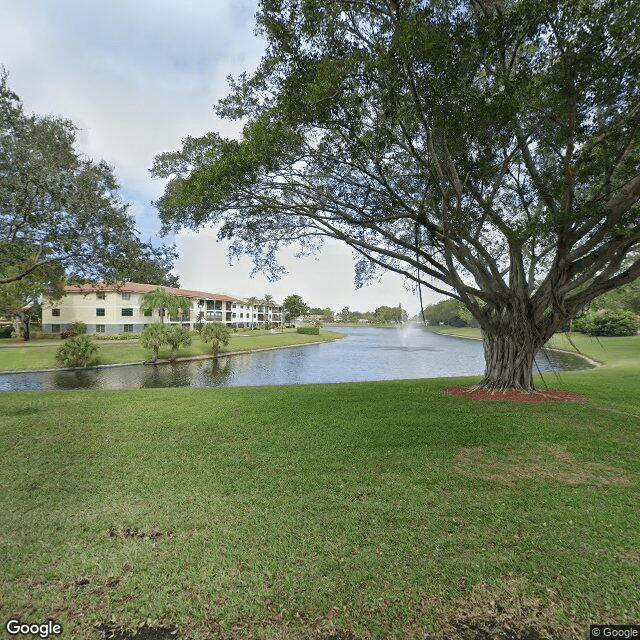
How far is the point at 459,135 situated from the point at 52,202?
31.9ft

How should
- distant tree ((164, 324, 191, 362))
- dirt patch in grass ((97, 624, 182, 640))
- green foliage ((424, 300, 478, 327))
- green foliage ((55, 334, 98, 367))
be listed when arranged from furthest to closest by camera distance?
green foliage ((424, 300, 478, 327)), distant tree ((164, 324, 191, 362)), green foliage ((55, 334, 98, 367)), dirt patch in grass ((97, 624, 182, 640))

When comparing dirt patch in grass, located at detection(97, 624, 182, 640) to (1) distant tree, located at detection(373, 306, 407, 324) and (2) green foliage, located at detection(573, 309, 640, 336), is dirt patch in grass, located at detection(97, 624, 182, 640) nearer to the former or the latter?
(2) green foliage, located at detection(573, 309, 640, 336)

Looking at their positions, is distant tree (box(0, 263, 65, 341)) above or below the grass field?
above

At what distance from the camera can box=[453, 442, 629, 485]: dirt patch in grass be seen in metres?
4.61

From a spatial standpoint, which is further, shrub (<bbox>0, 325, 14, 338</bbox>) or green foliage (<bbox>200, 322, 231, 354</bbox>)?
shrub (<bbox>0, 325, 14, 338</bbox>)

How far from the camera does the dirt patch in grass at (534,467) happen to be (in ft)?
15.1

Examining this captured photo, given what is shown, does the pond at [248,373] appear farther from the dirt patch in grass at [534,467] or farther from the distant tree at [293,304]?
the distant tree at [293,304]

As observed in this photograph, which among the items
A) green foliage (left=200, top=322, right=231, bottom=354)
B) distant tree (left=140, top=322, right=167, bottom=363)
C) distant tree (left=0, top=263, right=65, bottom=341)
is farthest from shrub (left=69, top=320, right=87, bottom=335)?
green foliage (left=200, top=322, right=231, bottom=354)

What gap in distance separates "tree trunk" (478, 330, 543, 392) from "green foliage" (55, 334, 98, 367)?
26695 millimetres

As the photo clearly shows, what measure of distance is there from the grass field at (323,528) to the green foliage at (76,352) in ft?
71.5

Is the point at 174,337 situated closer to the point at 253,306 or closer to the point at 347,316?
the point at 253,306

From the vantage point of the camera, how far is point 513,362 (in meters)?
10.1

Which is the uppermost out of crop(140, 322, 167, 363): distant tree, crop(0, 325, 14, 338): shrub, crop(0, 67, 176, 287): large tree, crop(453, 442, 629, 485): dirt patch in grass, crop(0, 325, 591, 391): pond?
crop(0, 67, 176, 287): large tree

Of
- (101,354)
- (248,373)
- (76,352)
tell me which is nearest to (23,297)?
(101,354)
